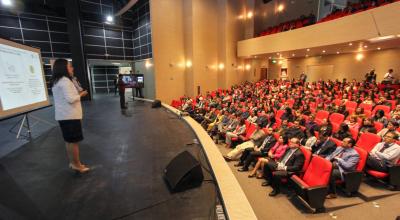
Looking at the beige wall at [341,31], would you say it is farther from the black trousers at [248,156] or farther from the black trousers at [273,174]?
the black trousers at [273,174]

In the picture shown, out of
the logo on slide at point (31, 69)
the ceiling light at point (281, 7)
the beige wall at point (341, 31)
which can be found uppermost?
the ceiling light at point (281, 7)

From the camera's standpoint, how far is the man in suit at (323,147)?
363 cm

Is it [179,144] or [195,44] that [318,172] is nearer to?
[179,144]

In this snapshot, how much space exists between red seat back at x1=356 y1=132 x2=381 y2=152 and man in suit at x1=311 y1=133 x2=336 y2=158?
635 millimetres

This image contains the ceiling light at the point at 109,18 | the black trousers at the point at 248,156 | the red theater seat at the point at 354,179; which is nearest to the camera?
the red theater seat at the point at 354,179

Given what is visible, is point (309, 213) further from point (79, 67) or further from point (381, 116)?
point (79, 67)

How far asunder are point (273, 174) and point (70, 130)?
3.01 meters

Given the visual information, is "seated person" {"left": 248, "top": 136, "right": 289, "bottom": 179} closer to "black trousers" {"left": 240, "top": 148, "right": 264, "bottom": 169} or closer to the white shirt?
"black trousers" {"left": 240, "top": 148, "right": 264, "bottom": 169}

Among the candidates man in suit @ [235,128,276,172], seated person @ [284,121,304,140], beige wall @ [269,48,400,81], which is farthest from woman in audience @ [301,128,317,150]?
beige wall @ [269,48,400,81]

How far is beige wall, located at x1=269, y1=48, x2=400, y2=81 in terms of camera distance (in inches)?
390

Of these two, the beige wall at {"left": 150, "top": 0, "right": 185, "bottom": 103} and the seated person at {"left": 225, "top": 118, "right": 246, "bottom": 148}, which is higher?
the beige wall at {"left": 150, "top": 0, "right": 185, "bottom": 103}

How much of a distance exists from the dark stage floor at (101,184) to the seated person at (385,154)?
2887 mm

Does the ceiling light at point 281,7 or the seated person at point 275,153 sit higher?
the ceiling light at point 281,7

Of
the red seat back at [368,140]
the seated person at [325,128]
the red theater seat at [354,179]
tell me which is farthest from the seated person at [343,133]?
the red theater seat at [354,179]
